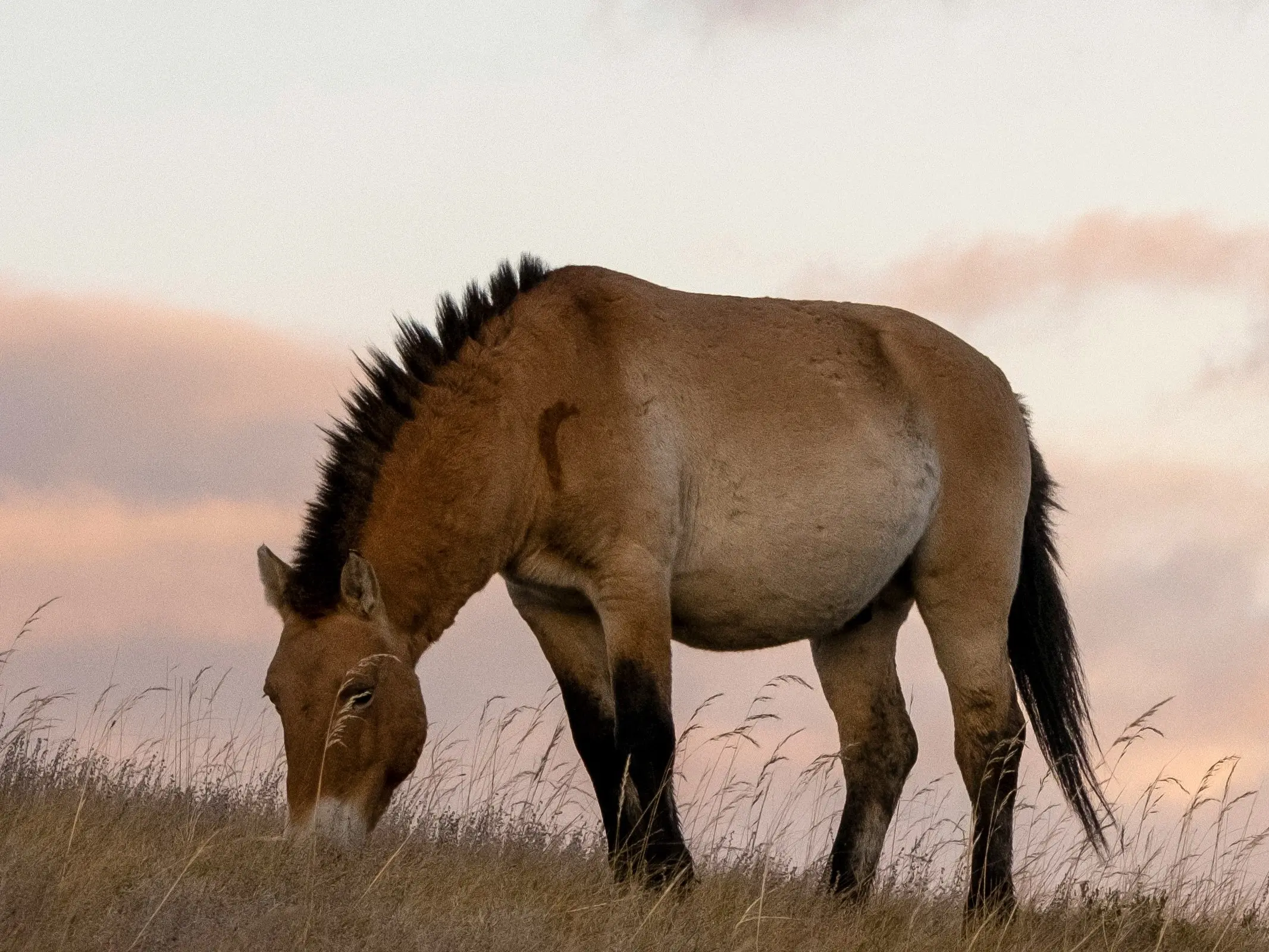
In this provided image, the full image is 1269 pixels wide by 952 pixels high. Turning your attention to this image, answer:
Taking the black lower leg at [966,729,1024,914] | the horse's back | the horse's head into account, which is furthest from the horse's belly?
the horse's head

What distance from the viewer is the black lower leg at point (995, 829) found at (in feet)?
25.4

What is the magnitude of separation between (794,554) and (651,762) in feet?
4.05

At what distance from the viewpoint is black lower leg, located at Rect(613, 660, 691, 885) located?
6723mm

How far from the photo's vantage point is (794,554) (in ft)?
24.2

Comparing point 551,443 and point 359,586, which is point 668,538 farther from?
point 359,586

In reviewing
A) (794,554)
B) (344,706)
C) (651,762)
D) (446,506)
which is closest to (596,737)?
(651,762)

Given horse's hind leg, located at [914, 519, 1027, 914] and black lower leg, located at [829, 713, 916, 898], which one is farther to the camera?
black lower leg, located at [829, 713, 916, 898]

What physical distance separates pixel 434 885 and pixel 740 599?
1.91 metres

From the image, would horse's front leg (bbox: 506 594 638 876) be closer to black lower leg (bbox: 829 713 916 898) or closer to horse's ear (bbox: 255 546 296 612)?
horse's ear (bbox: 255 546 296 612)

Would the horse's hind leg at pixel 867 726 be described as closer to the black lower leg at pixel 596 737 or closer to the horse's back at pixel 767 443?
the horse's back at pixel 767 443

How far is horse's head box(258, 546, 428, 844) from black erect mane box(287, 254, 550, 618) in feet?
0.34

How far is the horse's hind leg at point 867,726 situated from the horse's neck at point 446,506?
2311 mm

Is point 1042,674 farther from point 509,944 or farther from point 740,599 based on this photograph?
point 509,944

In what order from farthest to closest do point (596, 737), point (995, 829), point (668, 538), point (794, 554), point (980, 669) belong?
point (980, 669), point (995, 829), point (794, 554), point (596, 737), point (668, 538)
